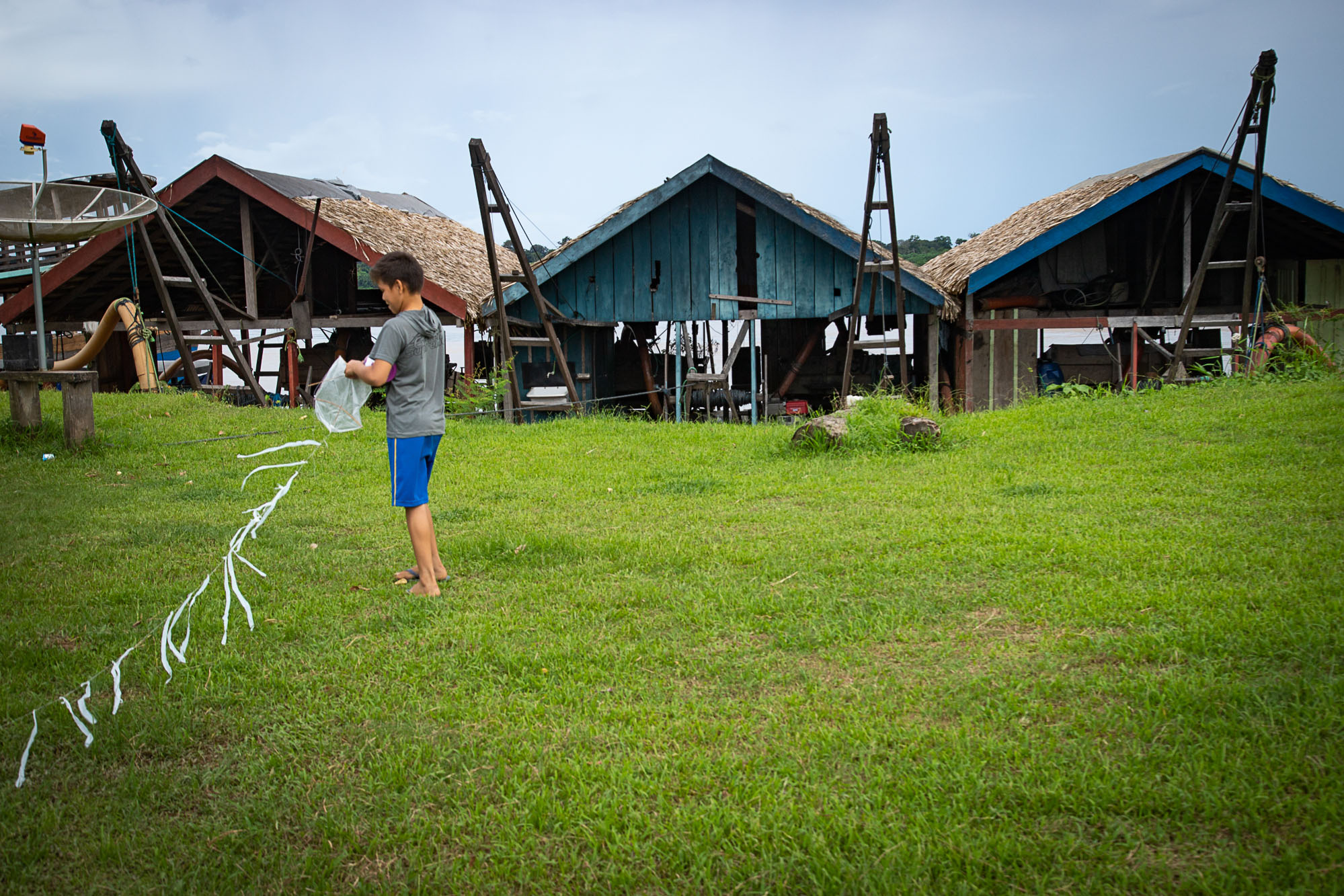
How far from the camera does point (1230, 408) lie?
9250 millimetres

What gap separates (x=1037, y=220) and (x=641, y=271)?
6335mm

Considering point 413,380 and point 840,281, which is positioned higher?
point 840,281

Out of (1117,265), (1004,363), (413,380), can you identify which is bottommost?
(413,380)


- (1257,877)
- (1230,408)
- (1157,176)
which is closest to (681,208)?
(1157,176)

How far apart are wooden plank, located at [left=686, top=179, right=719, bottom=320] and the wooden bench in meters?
8.31

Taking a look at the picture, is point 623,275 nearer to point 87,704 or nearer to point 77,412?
point 77,412

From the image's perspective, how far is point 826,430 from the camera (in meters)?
8.90

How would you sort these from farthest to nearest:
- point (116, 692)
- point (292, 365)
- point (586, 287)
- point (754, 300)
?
point (292, 365) → point (586, 287) → point (754, 300) → point (116, 692)

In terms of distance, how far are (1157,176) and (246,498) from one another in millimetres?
12720

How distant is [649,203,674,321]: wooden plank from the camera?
48.7ft

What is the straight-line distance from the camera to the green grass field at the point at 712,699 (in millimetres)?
2373

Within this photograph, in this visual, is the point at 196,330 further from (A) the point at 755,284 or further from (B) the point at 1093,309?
(B) the point at 1093,309

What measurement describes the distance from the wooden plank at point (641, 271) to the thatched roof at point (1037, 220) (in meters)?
4.59

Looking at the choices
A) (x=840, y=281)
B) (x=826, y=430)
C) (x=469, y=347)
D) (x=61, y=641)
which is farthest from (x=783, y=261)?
(x=61, y=641)
